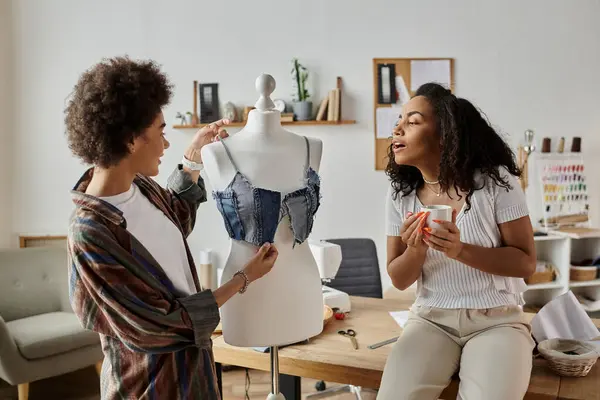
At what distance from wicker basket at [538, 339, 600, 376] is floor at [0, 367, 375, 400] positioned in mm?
1675

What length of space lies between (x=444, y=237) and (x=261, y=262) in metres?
0.53

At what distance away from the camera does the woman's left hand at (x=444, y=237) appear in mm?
1648

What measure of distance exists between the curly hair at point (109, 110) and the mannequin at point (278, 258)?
39 cm

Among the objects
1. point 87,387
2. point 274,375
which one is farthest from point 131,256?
point 87,387

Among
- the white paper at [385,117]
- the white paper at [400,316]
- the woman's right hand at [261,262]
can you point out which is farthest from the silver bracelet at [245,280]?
the white paper at [385,117]

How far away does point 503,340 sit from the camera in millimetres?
1688

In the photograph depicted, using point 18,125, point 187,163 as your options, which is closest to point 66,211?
point 18,125

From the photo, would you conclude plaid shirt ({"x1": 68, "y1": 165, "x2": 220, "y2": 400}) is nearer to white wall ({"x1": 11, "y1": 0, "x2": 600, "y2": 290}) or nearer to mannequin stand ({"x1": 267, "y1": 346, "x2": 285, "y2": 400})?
mannequin stand ({"x1": 267, "y1": 346, "x2": 285, "y2": 400})

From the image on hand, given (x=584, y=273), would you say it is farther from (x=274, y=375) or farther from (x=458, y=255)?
(x=274, y=375)

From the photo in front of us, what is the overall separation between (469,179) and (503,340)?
1.63 feet

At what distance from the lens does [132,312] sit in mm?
1292

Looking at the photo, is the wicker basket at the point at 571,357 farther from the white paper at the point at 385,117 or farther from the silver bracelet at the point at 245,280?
the white paper at the point at 385,117

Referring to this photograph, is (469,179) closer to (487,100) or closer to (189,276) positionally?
(189,276)

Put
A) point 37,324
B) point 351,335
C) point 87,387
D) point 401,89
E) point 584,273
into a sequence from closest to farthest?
1. point 351,335
2. point 37,324
3. point 87,387
4. point 584,273
5. point 401,89
